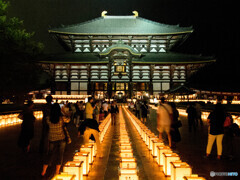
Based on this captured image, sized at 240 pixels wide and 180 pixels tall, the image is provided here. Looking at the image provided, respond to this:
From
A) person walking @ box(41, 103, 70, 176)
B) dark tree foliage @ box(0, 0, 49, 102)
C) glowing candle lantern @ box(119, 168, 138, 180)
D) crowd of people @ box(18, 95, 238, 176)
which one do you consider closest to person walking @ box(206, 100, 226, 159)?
crowd of people @ box(18, 95, 238, 176)

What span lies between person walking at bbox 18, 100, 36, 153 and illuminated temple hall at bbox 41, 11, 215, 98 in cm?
2516

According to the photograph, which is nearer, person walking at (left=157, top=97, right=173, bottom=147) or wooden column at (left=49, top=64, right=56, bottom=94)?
person walking at (left=157, top=97, right=173, bottom=147)

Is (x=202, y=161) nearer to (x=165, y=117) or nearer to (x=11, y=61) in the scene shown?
(x=165, y=117)

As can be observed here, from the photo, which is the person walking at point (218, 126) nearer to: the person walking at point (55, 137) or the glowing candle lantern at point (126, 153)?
the glowing candle lantern at point (126, 153)

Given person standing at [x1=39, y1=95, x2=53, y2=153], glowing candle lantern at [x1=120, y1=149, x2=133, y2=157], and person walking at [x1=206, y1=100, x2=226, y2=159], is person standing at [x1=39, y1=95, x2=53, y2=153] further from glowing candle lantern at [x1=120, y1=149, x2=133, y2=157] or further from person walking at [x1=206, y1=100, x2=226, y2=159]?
person walking at [x1=206, y1=100, x2=226, y2=159]

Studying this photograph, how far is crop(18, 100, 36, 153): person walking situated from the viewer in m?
6.11

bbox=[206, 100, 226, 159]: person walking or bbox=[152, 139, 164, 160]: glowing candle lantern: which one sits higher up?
bbox=[206, 100, 226, 159]: person walking

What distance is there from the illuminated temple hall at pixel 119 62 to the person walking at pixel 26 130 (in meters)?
25.2

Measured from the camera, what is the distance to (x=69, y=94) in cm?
3316

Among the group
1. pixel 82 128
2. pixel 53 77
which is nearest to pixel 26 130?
pixel 82 128

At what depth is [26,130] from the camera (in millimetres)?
6270

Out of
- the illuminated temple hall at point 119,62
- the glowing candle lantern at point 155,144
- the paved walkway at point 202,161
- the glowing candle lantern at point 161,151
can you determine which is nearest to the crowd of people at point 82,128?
the paved walkway at point 202,161

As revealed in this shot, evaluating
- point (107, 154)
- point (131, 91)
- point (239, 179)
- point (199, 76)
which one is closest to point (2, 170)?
point (107, 154)

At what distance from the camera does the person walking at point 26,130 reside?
6.11 m
